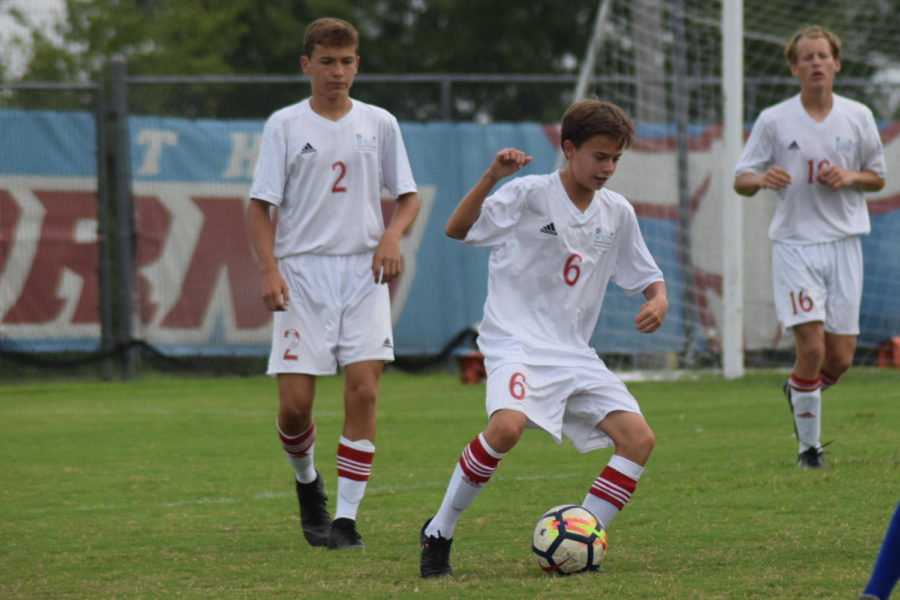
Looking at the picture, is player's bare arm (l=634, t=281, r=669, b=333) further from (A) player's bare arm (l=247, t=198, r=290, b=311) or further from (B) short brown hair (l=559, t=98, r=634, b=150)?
(A) player's bare arm (l=247, t=198, r=290, b=311)

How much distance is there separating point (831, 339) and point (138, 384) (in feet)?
25.6

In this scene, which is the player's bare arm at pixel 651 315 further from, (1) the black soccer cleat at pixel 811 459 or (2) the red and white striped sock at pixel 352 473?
(1) the black soccer cleat at pixel 811 459

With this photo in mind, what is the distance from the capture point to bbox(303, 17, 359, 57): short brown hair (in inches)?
198

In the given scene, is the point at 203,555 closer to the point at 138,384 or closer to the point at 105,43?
the point at 138,384

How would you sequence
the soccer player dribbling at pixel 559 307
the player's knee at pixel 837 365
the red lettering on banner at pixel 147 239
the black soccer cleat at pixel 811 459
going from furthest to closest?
the red lettering on banner at pixel 147 239, the player's knee at pixel 837 365, the black soccer cleat at pixel 811 459, the soccer player dribbling at pixel 559 307

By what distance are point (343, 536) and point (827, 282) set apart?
323 centimetres

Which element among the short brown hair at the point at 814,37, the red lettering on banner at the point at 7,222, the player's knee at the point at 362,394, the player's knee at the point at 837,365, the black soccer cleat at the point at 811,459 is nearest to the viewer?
the player's knee at the point at 362,394

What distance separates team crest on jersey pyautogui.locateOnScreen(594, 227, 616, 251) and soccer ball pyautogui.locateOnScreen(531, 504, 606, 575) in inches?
38.6

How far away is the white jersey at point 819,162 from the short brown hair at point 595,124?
266 centimetres

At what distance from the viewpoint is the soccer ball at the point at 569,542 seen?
4250 mm

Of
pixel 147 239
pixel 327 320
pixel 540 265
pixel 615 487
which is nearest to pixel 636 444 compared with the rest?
pixel 615 487

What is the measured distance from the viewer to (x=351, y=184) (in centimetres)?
521

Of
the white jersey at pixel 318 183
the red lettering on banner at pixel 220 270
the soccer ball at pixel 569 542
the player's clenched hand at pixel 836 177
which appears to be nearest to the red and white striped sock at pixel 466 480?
the soccer ball at pixel 569 542

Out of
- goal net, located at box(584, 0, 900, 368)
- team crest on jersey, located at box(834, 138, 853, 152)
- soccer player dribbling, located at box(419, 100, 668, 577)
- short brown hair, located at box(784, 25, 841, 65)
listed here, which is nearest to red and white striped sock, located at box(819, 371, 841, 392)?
team crest on jersey, located at box(834, 138, 853, 152)
